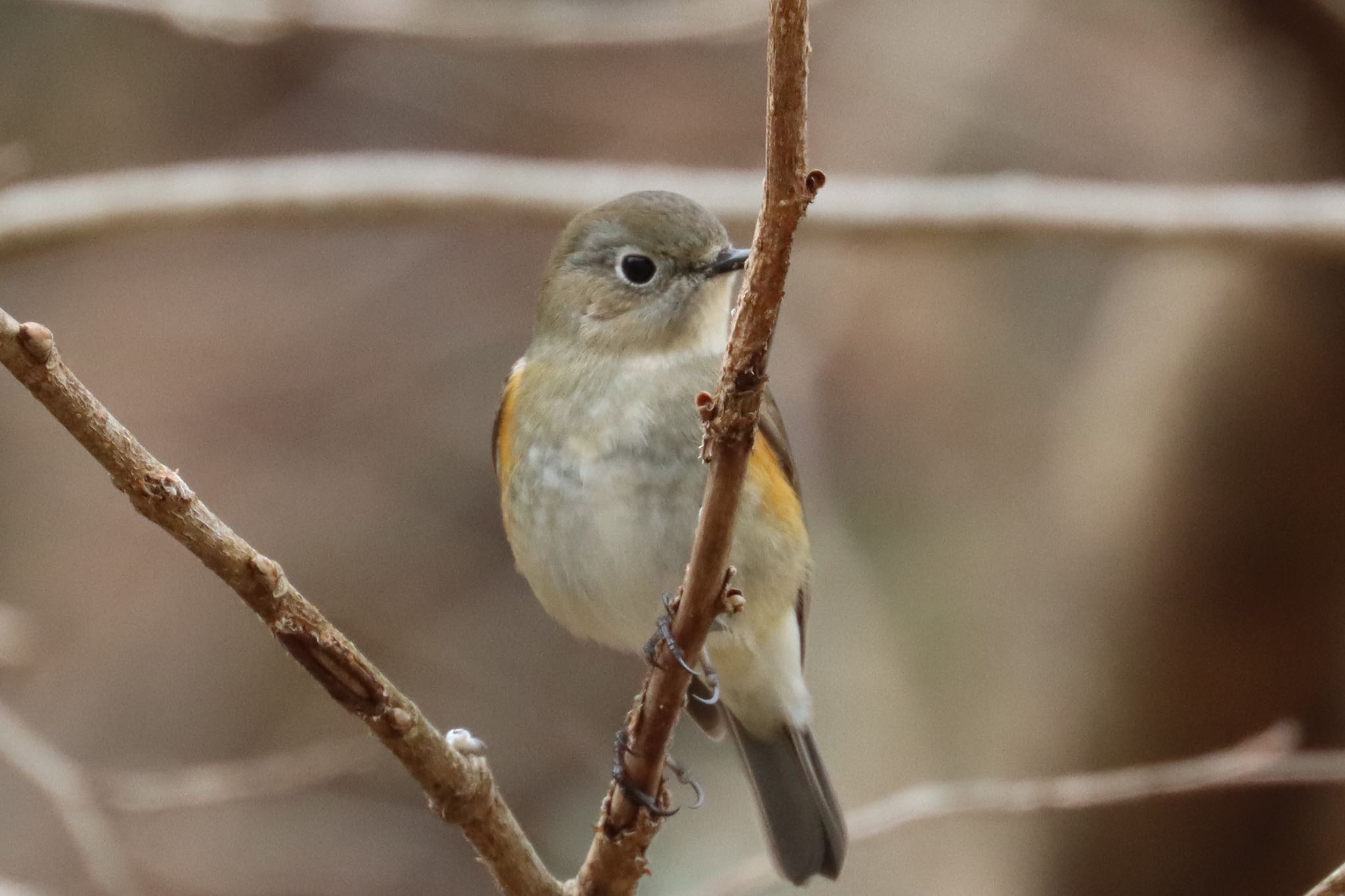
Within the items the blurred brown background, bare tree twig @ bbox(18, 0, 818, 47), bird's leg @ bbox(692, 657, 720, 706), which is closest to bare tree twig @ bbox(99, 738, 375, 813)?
the blurred brown background

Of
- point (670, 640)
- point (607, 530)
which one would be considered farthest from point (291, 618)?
point (607, 530)

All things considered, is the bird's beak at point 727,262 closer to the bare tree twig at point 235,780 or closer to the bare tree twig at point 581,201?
the bare tree twig at point 581,201

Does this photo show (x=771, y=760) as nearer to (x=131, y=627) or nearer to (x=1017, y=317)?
(x=1017, y=317)

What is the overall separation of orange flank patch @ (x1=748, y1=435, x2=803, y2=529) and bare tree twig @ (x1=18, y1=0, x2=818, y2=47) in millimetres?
1436

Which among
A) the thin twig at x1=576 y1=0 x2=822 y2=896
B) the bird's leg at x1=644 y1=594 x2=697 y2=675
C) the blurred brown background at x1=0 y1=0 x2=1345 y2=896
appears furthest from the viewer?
the blurred brown background at x1=0 y1=0 x2=1345 y2=896

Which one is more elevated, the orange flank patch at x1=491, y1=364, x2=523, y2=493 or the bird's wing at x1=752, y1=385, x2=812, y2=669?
the orange flank patch at x1=491, y1=364, x2=523, y2=493

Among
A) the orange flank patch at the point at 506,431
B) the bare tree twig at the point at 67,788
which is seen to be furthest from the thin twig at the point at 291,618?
the bare tree twig at the point at 67,788

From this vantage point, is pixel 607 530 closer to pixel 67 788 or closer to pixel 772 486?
pixel 772 486

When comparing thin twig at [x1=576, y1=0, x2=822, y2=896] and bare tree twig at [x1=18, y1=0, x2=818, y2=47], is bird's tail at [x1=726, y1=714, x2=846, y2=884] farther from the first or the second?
bare tree twig at [x1=18, y1=0, x2=818, y2=47]

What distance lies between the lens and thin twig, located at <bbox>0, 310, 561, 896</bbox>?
158 cm

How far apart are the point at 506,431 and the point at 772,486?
0.67 meters

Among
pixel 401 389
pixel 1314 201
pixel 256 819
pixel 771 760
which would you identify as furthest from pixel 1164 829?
pixel 401 389

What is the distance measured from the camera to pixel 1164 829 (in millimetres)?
4914

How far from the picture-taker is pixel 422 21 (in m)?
4.38
